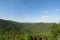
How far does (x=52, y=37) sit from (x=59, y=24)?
1190cm

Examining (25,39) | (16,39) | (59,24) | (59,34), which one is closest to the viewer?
(25,39)

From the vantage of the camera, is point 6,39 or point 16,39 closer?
point 16,39

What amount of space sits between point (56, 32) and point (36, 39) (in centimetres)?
770

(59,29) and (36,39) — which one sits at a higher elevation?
(59,29)

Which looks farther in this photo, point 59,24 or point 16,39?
Answer: point 59,24

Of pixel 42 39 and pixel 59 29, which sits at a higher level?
pixel 59 29

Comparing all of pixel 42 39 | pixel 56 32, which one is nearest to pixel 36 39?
pixel 42 39

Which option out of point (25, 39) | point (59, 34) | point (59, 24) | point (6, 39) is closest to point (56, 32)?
point (59, 34)

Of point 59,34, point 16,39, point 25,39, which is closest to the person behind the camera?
point 25,39

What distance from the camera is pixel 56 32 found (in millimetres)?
56875

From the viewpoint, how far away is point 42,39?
59.1 meters

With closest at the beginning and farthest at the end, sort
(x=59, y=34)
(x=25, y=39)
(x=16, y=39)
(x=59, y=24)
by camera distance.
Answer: (x=25, y=39) < (x=16, y=39) < (x=59, y=34) < (x=59, y=24)

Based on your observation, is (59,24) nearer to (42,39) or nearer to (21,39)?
(42,39)

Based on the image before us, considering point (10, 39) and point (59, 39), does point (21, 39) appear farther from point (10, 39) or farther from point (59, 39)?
point (59, 39)
